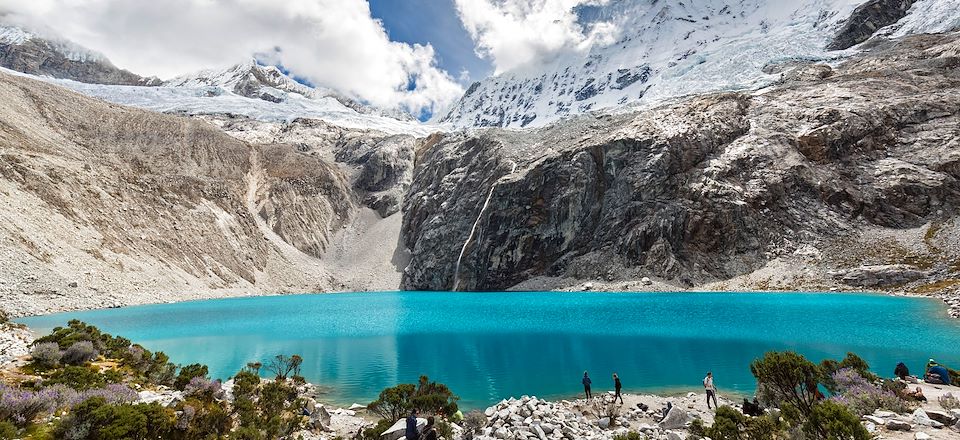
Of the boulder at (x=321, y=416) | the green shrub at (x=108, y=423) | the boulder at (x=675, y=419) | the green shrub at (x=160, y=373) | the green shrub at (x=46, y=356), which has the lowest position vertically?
the boulder at (x=675, y=419)

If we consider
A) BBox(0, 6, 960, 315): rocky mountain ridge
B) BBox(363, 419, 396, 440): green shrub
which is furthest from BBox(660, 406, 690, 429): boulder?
BBox(0, 6, 960, 315): rocky mountain ridge

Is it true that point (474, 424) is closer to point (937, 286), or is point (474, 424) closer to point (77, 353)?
point (77, 353)

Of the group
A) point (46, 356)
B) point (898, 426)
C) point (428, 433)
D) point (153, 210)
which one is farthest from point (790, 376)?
point (153, 210)

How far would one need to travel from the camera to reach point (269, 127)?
17962cm

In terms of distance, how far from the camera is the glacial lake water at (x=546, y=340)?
22.0 m

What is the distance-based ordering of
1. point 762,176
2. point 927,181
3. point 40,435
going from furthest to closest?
1. point 762,176
2. point 927,181
3. point 40,435

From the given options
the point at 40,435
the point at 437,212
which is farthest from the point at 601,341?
the point at 437,212

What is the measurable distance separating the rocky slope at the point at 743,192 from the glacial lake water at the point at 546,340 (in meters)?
25.0

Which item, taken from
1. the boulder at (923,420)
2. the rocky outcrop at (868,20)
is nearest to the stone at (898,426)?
the boulder at (923,420)

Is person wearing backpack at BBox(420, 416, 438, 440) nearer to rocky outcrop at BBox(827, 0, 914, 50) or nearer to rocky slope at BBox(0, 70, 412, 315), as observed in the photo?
rocky slope at BBox(0, 70, 412, 315)

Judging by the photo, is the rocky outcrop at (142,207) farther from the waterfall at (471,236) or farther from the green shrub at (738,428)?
the green shrub at (738,428)

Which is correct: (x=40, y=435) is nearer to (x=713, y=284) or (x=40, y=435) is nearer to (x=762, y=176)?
(x=713, y=284)

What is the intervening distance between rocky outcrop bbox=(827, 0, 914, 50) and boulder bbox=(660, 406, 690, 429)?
535 ft

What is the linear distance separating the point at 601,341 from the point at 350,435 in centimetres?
2028
